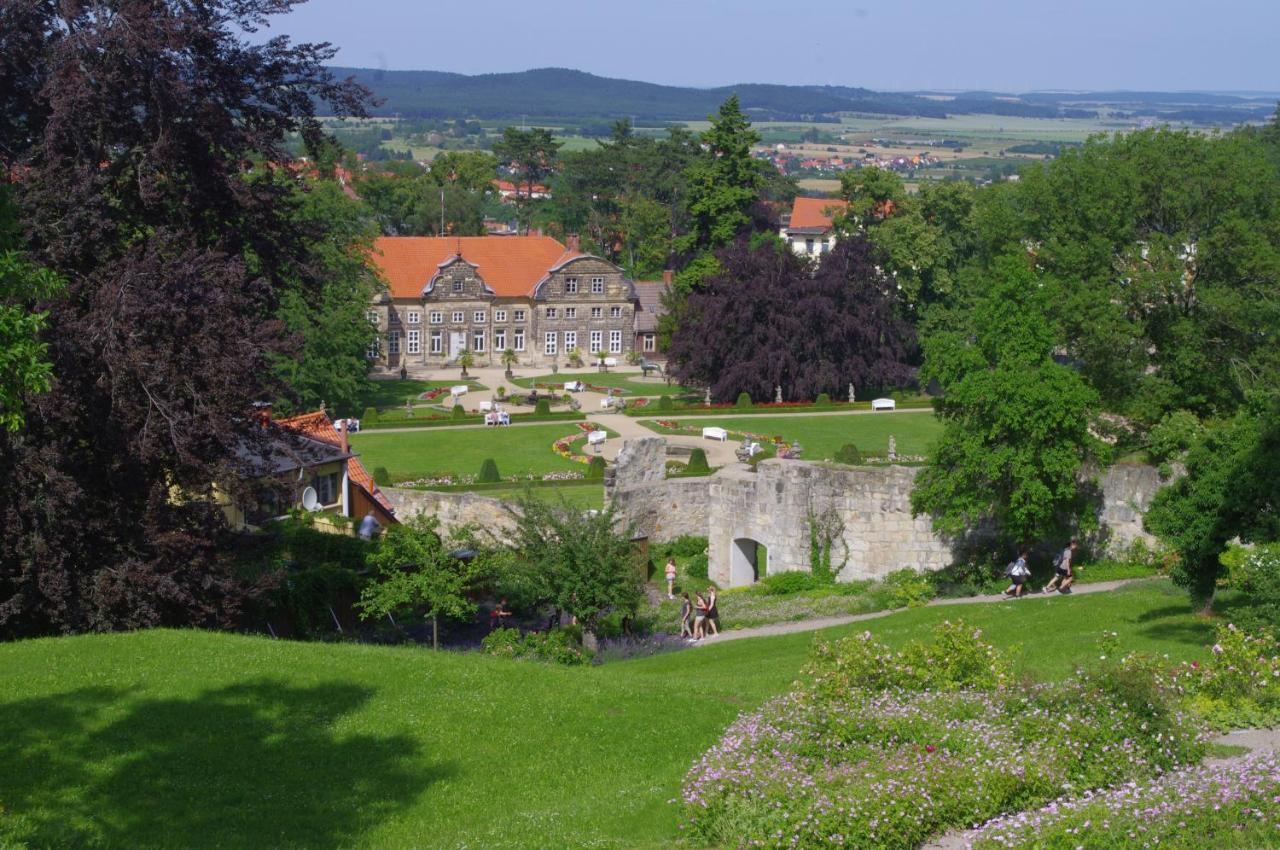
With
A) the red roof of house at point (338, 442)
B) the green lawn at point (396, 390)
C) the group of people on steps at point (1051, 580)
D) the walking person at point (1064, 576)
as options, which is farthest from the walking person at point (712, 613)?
the green lawn at point (396, 390)

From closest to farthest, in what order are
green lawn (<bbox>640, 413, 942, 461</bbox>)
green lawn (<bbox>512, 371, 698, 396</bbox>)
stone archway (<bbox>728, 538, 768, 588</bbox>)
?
stone archway (<bbox>728, 538, 768, 588</bbox>), green lawn (<bbox>640, 413, 942, 461</bbox>), green lawn (<bbox>512, 371, 698, 396</bbox>)

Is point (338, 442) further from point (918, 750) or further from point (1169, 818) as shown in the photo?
point (1169, 818)

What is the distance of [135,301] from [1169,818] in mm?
14889

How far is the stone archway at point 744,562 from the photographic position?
111 ft

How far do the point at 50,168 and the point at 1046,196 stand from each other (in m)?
26.4

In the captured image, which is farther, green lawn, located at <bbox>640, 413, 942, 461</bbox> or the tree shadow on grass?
green lawn, located at <bbox>640, 413, 942, 461</bbox>

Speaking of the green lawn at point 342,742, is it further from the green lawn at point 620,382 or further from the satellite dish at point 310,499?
the green lawn at point 620,382

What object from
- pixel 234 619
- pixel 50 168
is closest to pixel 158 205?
pixel 50 168

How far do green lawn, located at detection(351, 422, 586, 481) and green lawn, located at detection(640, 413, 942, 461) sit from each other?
16.3 feet

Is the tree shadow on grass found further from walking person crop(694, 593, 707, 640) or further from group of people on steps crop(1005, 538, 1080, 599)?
group of people on steps crop(1005, 538, 1080, 599)

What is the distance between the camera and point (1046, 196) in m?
40.4

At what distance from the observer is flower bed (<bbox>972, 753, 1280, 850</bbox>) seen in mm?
10852

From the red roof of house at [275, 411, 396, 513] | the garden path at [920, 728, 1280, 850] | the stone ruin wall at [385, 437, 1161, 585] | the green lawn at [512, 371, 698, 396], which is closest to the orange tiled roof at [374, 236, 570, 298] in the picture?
the green lawn at [512, 371, 698, 396]

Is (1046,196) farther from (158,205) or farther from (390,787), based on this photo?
(390,787)
